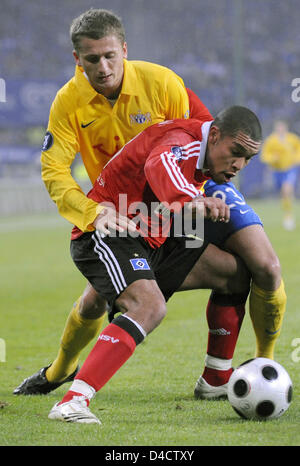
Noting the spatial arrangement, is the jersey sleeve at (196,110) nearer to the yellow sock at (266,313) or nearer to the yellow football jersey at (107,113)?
the yellow football jersey at (107,113)

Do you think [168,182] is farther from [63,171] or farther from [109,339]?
[63,171]

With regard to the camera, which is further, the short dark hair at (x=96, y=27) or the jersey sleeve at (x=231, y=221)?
the jersey sleeve at (x=231, y=221)

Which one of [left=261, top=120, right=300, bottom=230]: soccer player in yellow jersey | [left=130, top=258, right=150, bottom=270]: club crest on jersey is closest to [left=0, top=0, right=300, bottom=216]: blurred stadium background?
[left=261, top=120, right=300, bottom=230]: soccer player in yellow jersey

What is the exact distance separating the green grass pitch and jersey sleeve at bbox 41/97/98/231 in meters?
0.91

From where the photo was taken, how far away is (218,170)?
3553 millimetres

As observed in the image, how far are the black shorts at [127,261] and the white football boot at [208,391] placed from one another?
488mm

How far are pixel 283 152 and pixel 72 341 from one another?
14403mm

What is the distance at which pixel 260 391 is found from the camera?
3436 mm

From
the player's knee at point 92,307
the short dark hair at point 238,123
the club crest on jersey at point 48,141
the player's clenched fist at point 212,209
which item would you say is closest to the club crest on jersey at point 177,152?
the short dark hair at point 238,123

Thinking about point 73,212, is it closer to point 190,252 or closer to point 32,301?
point 190,252

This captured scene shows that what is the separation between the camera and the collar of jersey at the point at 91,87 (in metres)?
3.99

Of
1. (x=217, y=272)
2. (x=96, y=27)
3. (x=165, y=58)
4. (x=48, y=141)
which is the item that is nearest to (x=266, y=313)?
(x=217, y=272)

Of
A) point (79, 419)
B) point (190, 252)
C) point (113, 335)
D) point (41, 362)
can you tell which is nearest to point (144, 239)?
point (190, 252)

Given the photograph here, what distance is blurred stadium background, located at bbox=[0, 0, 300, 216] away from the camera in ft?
71.0
